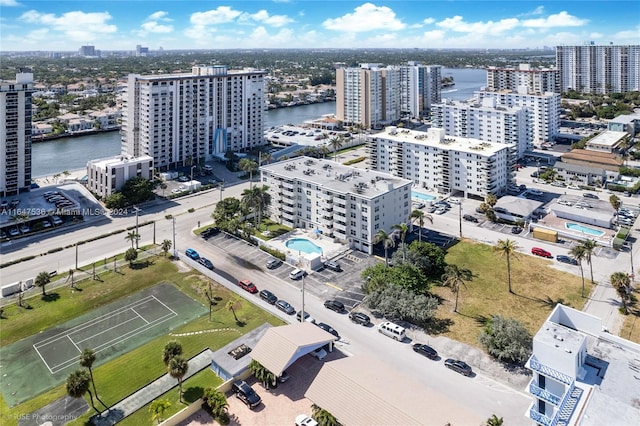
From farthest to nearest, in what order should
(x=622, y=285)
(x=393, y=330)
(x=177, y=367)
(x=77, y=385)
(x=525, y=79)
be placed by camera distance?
(x=525, y=79)
(x=622, y=285)
(x=393, y=330)
(x=177, y=367)
(x=77, y=385)

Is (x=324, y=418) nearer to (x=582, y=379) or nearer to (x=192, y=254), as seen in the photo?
(x=582, y=379)

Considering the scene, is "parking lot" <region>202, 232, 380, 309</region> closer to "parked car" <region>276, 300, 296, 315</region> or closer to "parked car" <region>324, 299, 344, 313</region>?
"parked car" <region>324, 299, 344, 313</region>

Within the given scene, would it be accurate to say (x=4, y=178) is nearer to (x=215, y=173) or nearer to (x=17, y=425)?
(x=215, y=173)

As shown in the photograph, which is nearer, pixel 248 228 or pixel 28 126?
pixel 248 228

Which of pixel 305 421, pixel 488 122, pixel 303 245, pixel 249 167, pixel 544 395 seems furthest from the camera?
pixel 488 122

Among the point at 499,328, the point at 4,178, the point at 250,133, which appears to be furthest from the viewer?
the point at 250,133

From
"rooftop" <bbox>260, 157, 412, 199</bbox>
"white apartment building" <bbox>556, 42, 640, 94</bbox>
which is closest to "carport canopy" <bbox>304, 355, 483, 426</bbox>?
"rooftop" <bbox>260, 157, 412, 199</bbox>

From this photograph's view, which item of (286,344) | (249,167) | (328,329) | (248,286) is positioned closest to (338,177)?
(248,286)

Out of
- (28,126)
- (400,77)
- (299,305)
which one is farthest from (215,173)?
(400,77)
